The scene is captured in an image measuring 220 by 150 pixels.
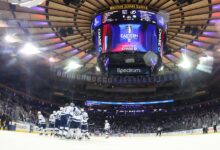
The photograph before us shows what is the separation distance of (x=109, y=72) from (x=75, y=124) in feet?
11.5

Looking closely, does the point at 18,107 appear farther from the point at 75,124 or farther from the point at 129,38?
the point at 129,38

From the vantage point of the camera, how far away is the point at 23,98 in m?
34.2

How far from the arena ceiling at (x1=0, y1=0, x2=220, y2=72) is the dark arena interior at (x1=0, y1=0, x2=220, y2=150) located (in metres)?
0.06

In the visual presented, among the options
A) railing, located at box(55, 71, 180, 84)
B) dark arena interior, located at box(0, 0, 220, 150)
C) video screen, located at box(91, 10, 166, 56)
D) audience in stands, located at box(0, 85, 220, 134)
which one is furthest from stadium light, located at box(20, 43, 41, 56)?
video screen, located at box(91, 10, 166, 56)

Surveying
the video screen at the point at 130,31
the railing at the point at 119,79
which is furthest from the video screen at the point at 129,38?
the railing at the point at 119,79

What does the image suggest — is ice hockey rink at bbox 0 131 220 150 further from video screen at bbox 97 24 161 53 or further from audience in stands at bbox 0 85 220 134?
audience in stands at bbox 0 85 220 134

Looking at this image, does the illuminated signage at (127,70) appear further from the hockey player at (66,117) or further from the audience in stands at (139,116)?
the audience in stands at (139,116)

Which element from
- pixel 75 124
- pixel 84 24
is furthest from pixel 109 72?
pixel 84 24

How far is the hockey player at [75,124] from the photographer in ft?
50.0

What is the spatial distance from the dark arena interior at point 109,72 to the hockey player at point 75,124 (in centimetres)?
6

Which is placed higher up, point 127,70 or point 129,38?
point 129,38

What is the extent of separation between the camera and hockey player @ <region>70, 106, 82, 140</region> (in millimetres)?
15225

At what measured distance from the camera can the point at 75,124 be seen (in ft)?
51.1

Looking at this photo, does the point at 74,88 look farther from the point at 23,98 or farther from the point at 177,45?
the point at 177,45
